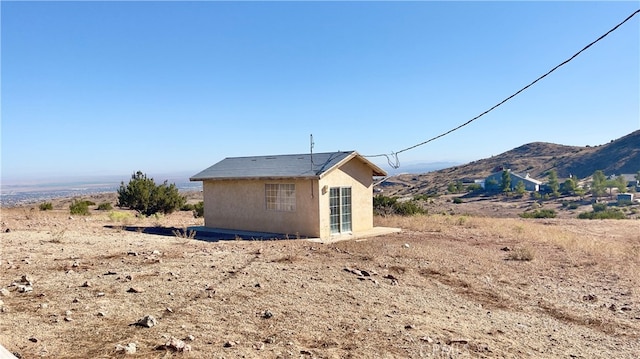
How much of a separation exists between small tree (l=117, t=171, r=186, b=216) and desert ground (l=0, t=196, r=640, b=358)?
11.9 m

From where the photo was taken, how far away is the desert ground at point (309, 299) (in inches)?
235

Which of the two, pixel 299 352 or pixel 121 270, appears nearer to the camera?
pixel 299 352

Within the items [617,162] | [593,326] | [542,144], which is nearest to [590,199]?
[617,162]

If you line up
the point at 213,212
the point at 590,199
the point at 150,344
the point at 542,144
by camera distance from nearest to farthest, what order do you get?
the point at 150,344, the point at 213,212, the point at 590,199, the point at 542,144

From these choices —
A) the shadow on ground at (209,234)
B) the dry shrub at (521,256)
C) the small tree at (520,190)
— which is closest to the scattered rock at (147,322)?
the shadow on ground at (209,234)

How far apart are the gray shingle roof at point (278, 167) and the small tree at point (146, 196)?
26.0ft

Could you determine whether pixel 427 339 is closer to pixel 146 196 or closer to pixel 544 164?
pixel 146 196

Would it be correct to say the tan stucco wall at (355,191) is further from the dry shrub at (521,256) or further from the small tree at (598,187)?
the small tree at (598,187)

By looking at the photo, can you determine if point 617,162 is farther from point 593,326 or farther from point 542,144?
point 593,326

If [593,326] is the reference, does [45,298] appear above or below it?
above

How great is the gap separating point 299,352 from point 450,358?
188 cm

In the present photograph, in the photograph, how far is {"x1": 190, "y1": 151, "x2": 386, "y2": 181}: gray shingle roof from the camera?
1657cm

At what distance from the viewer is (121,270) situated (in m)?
9.71

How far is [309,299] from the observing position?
817 cm
